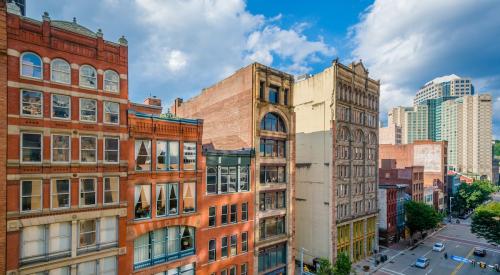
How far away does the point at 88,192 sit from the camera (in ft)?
66.4

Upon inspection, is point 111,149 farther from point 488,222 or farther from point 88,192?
point 488,222

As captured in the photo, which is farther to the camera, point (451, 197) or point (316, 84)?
point (451, 197)

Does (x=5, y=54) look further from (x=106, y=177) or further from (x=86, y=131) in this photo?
(x=106, y=177)

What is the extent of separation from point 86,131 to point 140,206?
7808 mm

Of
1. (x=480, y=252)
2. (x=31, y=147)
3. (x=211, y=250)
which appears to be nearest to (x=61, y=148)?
(x=31, y=147)

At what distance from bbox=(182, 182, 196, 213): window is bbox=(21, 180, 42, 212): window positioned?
1122 centimetres

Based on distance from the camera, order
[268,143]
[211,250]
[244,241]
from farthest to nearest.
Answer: [268,143] → [244,241] → [211,250]

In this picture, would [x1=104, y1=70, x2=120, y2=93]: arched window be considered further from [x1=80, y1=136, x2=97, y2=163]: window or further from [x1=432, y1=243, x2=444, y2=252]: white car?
[x1=432, y1=243, x2=444, y2=252]: white car

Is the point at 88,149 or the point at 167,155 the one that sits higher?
the point at 88,149

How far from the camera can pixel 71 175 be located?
63.7 feet

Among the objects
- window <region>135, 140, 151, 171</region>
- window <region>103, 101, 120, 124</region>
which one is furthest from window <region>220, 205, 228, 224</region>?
window <region>103, 101, 120, 124</region>

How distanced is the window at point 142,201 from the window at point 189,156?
13.8 feet

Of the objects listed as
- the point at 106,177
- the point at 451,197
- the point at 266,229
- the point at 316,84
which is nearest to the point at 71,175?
the point at 106,177

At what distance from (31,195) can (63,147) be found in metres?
3.80
